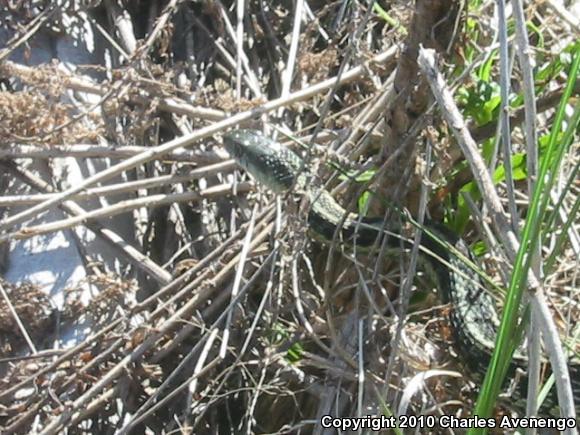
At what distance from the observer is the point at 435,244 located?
7.63ft

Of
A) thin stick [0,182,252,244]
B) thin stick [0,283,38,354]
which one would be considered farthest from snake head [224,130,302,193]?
thin stick [0,283,38,354]

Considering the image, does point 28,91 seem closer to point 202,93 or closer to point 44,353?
point 202,93

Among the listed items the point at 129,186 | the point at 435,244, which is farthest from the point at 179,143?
the point at 435,244

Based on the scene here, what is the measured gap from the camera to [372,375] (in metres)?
2.24

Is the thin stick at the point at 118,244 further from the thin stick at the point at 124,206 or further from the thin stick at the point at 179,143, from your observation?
the thin stick at the point at 179,143

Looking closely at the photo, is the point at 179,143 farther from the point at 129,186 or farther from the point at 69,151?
the point at 69,151

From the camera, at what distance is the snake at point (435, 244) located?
2.05 metres

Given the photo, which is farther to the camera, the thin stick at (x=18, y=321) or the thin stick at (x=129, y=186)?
the thin stick at (x=129, y=186)

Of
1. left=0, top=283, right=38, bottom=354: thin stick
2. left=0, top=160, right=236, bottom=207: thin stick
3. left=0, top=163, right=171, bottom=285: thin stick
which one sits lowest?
left=0, top=283, right=38, bottom=354: thin stick

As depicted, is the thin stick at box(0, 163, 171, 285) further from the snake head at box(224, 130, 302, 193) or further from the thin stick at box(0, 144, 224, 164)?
the snake head at box(224, 130, 302, 193)

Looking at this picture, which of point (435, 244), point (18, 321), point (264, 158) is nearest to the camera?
point (435, 244)

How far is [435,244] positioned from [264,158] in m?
0.62

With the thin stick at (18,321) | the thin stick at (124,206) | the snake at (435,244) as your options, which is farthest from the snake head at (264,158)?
the thin stick at (18,321)

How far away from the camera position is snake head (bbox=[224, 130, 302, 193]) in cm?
272
